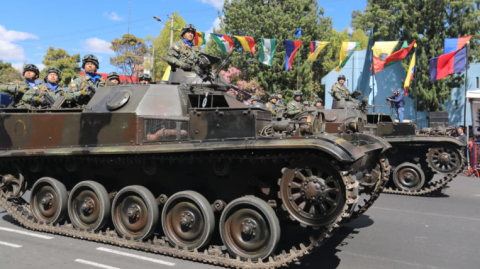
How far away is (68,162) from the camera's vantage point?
27.4 feet

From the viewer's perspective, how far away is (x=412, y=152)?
13.6 m

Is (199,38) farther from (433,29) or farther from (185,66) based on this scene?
(433,29)

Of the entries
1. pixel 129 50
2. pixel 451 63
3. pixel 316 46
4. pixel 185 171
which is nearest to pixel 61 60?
pixel 129 50

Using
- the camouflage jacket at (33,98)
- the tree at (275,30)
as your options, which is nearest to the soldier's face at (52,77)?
the camouflage jacket at (33,98)

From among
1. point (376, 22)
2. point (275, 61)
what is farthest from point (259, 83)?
point (376, 22)

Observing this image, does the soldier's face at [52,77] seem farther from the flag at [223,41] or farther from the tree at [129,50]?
the tree at [129,50]

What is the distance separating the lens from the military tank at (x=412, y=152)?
501 inches

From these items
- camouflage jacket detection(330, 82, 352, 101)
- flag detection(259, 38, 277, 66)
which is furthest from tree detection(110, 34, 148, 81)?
camouflage jacket detection(330, 82, 352, 101)

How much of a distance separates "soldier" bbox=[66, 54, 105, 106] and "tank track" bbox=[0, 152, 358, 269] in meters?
2.42

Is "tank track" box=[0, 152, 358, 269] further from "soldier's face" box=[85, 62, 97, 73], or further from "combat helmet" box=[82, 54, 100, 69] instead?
"combat helmet" box=[82, 54, 100, 69]

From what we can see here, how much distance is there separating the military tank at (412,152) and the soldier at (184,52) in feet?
17.4

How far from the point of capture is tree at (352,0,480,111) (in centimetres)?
2558

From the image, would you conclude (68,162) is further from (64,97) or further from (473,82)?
(473,82)

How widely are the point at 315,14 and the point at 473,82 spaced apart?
35.2 feet
